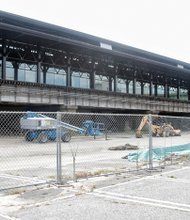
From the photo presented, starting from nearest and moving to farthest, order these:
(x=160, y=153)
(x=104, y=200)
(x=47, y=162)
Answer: (x=104, y=200) < (x=47, y=162) < (x=160, y=153)

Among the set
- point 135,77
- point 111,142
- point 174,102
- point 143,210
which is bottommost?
point 143,210

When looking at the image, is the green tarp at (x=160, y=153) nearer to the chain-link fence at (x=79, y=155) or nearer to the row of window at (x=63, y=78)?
the chain-link fence at (x=79, y=155)

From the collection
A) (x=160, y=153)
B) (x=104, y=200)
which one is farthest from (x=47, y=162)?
(x=104, y=200)

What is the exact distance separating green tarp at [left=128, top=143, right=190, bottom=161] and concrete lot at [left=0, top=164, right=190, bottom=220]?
4389 millimetres

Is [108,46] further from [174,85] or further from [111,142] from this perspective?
[111,142]

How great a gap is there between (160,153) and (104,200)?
8716 mm

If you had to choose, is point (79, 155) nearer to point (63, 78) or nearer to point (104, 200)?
point (104, 200)

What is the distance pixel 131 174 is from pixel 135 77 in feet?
228

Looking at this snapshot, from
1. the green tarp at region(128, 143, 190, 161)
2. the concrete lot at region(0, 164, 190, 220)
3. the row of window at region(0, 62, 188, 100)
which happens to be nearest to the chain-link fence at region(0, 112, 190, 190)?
the green tarp at region(128, 143, 190, 161)

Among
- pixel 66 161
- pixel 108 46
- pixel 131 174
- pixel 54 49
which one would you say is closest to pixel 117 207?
pixel 131 174

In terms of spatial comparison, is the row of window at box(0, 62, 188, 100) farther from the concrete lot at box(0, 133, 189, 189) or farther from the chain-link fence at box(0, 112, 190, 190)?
the concrete lot at box(0, 133, 189, 189)

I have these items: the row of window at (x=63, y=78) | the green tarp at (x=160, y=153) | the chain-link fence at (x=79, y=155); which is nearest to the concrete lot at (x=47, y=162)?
the chain-link fence at (x=79, y=155)

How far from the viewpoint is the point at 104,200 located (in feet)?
28.6

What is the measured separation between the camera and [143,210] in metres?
7.82
